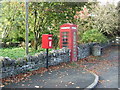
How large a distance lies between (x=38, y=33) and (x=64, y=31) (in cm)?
339

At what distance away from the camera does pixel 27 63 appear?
26.1 feet

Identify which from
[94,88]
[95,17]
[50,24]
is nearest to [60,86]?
[94,88]

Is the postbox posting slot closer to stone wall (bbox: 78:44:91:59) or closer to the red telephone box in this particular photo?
the red telephone box

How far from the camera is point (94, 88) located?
633 centimetres

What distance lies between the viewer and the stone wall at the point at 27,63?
6.80 m

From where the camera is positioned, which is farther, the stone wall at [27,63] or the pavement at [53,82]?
the stone wall at [27,63]

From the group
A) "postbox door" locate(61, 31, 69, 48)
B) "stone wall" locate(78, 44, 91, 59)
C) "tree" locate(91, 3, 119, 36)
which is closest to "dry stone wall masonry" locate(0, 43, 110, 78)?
"postbox door" locate(61, 31, 69, 48)

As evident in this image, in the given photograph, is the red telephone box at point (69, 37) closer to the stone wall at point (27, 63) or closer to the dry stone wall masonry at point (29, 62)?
the dry stone wall masonry at point (29, 62)

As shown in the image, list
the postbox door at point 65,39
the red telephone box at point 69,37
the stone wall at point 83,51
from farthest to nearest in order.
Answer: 1. the stone wall at point 83,51
2. the postbox door at point 65,39
3. the red telephone box at point 69,37

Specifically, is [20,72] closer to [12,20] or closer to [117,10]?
[12,20]

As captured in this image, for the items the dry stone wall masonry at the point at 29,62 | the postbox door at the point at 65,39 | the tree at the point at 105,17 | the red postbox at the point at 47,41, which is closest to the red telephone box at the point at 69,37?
the postbox door at the point at 65,39

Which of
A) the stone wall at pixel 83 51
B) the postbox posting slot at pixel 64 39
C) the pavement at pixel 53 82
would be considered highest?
the postbox posting slot at pixel 64 39

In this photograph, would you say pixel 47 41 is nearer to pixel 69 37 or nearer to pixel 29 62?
pixel 29 62

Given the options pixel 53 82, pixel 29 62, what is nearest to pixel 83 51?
pixel 29 62
